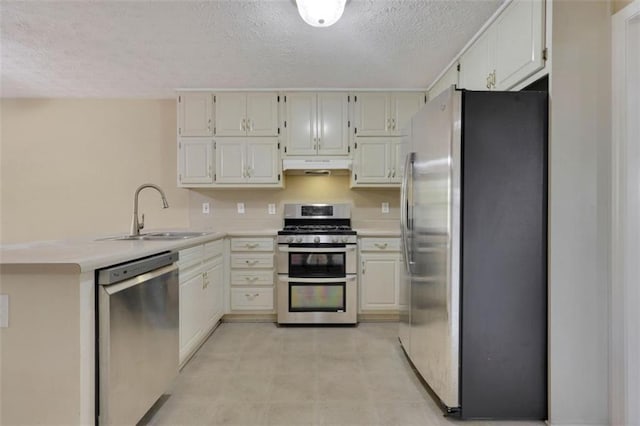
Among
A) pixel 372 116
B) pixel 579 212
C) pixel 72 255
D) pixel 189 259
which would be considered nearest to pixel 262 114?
pixel 372 116

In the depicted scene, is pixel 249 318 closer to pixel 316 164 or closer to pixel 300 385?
pixel 300 385

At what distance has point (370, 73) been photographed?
10.4 ft

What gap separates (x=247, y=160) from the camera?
3.56 m

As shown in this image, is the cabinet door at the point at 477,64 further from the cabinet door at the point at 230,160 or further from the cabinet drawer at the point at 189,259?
the cabinet drawer at the point at 189,259

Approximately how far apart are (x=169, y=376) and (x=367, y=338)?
1.69 m

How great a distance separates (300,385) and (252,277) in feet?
4.73

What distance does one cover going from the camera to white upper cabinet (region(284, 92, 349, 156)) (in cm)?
355

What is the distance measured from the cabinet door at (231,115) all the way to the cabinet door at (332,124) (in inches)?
31.7

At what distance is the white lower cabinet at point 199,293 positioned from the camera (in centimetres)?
237

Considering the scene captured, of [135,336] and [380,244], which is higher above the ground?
[380,244]

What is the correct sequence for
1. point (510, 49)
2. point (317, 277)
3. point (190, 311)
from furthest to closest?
point (317, 277)
point (190, 311)
point (510, 49)

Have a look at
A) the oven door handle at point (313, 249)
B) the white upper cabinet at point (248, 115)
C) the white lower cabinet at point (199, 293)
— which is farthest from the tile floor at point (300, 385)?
the white upper cabinet at point (248, 115)

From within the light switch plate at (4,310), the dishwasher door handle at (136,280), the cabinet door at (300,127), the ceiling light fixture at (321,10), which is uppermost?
the ceiling light fixture at (321,10)

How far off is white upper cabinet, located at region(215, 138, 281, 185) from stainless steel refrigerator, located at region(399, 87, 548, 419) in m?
2.13
